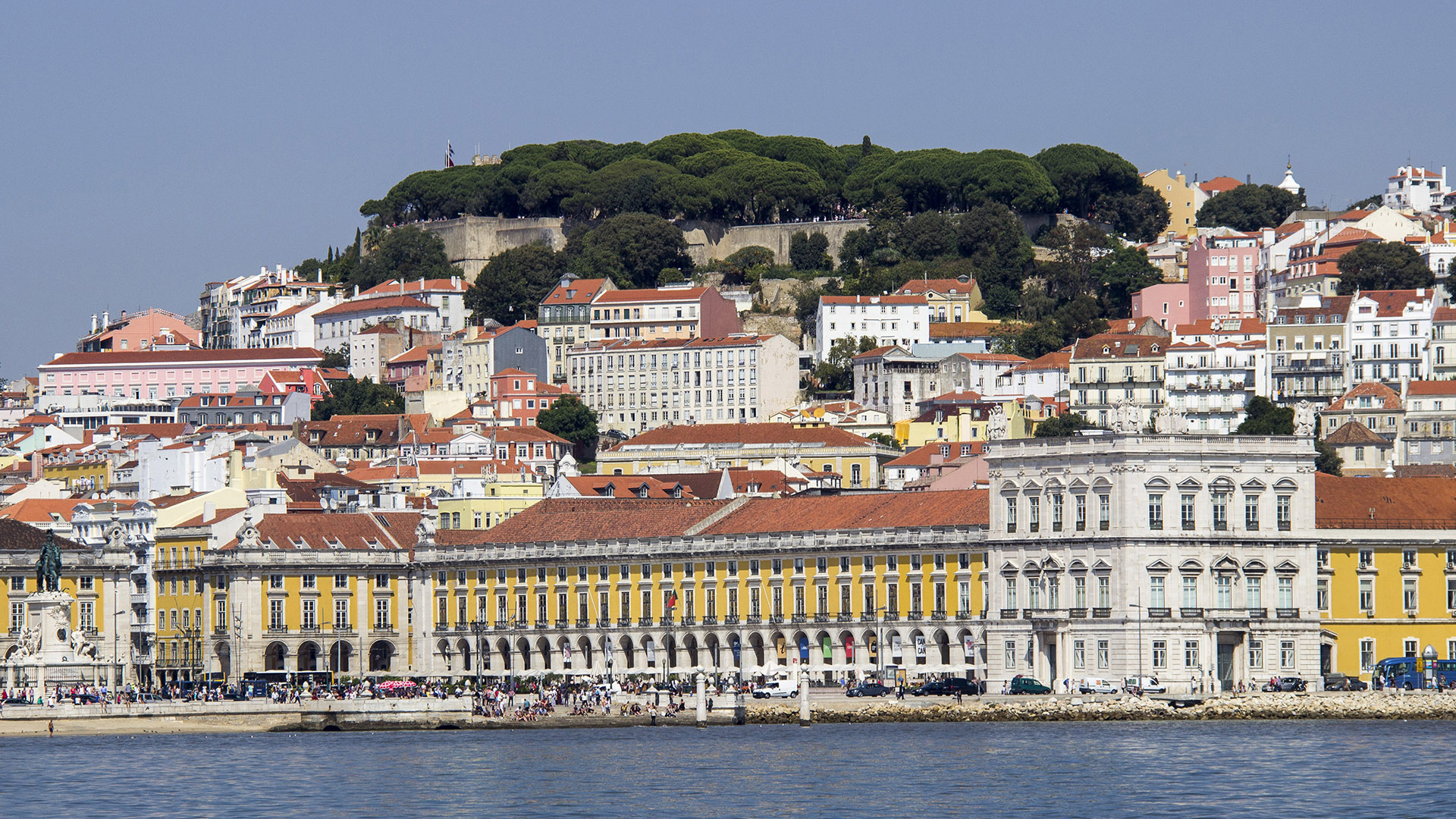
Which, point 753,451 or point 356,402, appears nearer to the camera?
point 753,451

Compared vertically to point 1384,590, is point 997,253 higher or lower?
higher

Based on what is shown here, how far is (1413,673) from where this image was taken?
72375 millimetres

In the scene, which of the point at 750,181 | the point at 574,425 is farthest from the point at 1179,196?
the point at 574,425

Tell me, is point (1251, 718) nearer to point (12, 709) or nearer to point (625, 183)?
point (12, 709)

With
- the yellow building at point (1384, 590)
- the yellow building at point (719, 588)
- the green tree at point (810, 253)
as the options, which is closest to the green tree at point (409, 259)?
the green tree at point (810, 253)

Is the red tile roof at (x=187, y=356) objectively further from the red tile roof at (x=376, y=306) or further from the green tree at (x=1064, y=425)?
the green tree at (x=1064, y=425)

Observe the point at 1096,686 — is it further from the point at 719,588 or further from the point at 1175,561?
the point at 719,588

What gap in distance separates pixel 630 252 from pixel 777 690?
78.3m

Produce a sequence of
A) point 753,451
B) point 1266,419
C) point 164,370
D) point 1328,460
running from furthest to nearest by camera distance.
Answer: point 164,370, point 753,451, point 1266,419, point 1328,460

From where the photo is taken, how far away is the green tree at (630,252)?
502 ft

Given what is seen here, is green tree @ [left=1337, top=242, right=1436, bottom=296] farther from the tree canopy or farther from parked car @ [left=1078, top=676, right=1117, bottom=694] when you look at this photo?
parked car @ [left=1078, top=676, right=1117, bottom=694]

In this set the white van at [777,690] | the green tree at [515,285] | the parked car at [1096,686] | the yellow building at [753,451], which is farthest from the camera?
the green tree at [515,285]

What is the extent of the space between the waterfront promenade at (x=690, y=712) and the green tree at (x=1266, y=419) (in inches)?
1568

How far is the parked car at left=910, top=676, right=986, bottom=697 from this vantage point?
7350 centimetres
